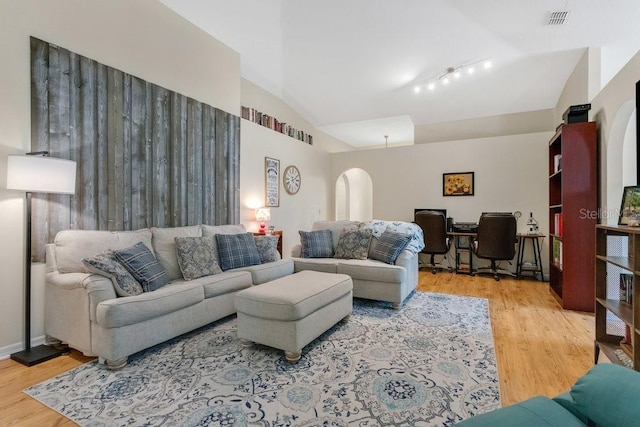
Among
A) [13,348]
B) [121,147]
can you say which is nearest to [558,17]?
[121,147]

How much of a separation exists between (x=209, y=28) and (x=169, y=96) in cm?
117

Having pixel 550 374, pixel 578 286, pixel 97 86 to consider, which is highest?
pixel 97 86

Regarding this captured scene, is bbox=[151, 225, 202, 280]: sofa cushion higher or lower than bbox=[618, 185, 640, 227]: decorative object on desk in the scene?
lower

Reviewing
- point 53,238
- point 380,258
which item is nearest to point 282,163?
point 380,258

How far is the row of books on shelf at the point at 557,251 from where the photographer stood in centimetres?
370

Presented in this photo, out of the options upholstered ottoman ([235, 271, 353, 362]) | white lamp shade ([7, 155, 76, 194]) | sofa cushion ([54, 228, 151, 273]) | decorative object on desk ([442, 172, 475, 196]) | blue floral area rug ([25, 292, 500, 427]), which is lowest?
blue floral area rug ([25, 292, 500, 427])

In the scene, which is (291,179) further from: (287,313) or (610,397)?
(610,397)

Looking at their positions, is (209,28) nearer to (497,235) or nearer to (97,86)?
(97,86)

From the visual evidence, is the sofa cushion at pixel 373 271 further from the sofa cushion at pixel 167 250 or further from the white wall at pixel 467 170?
the white wall at pixel 467 170

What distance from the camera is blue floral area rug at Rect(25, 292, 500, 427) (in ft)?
5.31

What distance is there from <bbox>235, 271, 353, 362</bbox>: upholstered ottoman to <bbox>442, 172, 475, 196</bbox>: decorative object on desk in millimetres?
3959

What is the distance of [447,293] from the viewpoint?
402cm

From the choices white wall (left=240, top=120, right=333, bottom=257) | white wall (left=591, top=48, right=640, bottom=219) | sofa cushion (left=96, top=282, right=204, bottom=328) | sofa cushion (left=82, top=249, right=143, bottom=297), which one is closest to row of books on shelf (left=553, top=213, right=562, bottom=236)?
white wall (left=591, top=48, right=640, bottom=219)

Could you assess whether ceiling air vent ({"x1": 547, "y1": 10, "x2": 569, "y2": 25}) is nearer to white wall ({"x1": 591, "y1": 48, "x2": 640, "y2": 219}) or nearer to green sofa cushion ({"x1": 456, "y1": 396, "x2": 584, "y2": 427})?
white wall ({"x1": 591, "y1": 48, "x2": 640, "y2": 219})
